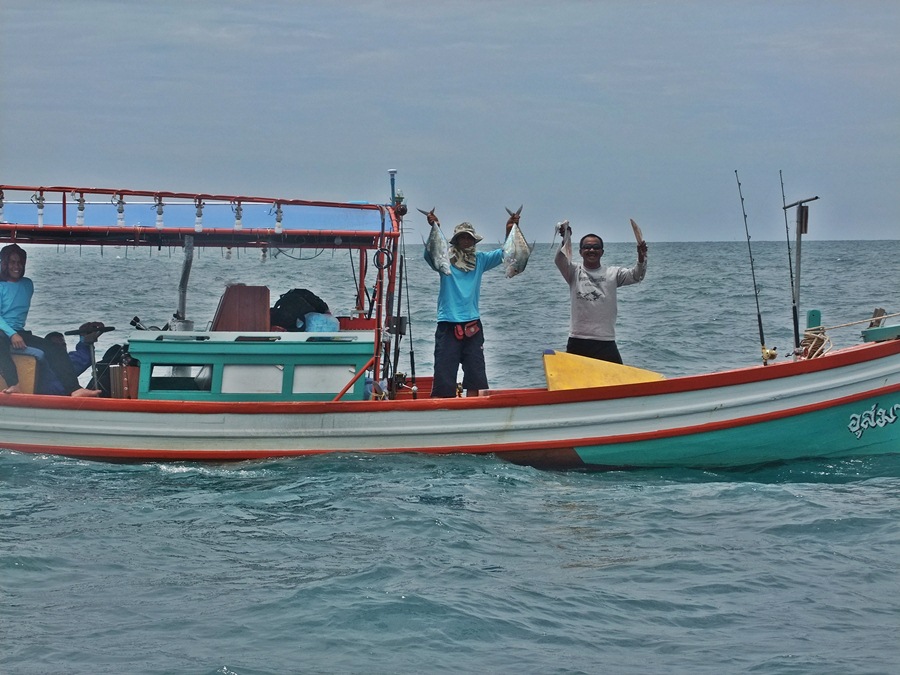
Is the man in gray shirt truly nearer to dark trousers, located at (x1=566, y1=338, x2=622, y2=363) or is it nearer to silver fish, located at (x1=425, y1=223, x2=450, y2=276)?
dark trousers, located at (x1=566, y1=338, x2=622, y2=363)

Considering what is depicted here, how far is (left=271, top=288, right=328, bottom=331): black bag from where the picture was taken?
38.6 feet

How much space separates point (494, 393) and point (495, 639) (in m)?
4.56

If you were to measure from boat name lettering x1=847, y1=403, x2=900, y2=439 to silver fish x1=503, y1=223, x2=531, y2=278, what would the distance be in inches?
130

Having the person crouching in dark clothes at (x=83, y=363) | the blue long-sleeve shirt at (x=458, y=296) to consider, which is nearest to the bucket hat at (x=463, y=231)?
the blue long-sleeve shirt at (x=458, y=296)

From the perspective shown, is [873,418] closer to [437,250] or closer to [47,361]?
[437,250]

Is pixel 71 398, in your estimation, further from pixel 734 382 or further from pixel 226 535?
pixel 734 382

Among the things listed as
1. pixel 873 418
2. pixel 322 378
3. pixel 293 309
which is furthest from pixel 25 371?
pixel 873 418

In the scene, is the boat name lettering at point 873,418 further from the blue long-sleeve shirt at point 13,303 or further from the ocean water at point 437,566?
the blue long-sleeve shirt at point 13,303

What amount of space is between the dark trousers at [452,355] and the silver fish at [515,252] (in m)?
0.71

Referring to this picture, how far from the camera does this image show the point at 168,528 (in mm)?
8680

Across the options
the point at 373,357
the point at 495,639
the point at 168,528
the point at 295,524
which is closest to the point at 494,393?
the point at 373,357

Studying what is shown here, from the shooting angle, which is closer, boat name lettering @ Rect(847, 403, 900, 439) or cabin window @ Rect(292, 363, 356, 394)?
boat name lettering @ Rect(847, 403, 900, 439)

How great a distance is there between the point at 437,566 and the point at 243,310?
4.71 meters

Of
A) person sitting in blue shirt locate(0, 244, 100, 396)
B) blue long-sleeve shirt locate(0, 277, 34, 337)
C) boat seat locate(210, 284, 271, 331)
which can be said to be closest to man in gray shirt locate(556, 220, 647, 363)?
boat seat locate(210, 284, 271, 331)
